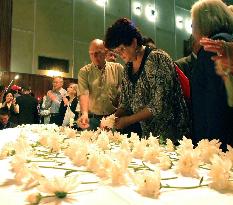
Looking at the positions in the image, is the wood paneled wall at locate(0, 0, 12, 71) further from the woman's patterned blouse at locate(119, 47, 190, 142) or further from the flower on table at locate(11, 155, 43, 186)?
the flower on table at locate(11, 155, 43, 186)

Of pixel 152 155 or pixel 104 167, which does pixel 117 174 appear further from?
pixel 152 155

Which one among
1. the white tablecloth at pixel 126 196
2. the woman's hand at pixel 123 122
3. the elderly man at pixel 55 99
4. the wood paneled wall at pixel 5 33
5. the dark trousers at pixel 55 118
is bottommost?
the white tablecloth at pixel 126 196

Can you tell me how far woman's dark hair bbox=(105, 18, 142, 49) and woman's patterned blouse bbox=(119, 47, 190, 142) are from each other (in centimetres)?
18

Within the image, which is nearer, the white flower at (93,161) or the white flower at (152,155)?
the white flower at (93,161)

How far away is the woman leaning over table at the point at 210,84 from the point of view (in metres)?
1.73

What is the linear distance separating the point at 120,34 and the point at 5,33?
7944mm

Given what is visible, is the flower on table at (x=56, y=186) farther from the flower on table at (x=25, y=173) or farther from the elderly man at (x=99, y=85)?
the elderly man at (x=99, y=85)

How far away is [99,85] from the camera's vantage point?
340 cm

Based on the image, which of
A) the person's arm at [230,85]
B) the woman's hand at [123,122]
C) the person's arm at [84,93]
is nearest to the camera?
the person's arm at [230,85]

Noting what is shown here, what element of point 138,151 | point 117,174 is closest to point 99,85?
point 138,151

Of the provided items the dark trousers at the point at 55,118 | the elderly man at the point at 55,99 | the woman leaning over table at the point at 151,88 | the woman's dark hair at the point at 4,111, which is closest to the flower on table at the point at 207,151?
the woman leaning over table at the point at 151,88

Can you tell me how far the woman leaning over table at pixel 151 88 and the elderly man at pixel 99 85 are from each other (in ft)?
3.24

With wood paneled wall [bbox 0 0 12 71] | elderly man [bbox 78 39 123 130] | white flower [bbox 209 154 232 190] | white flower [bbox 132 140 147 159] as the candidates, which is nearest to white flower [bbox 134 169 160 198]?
white flower [bbox 209 154 232 190]

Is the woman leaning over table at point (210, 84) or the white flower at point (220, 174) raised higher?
the woman leaning over table at point (210, 84)
